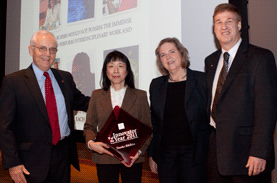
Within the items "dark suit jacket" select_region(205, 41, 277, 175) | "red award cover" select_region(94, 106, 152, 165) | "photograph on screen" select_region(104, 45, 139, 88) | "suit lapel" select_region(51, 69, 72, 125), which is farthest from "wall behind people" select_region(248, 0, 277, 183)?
"suit lapel" select_region(51, 69, 72, 125)

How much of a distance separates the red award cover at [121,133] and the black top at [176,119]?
225 mm

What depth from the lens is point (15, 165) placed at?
160 centimetres

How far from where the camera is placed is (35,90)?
1786mm

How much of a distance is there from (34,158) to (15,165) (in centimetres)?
15

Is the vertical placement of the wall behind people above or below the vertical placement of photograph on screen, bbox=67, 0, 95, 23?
below

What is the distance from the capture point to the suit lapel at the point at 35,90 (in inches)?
69.2

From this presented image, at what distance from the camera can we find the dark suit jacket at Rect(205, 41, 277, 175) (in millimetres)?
1366

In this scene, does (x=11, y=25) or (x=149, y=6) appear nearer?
(x=149, y=6)

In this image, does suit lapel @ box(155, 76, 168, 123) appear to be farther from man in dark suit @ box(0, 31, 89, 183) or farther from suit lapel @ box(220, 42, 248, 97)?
man in dark suit @ box(0, 31, 89, 183)

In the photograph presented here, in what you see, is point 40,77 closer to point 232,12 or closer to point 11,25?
point 232,12

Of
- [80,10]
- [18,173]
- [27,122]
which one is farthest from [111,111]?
[80,10]

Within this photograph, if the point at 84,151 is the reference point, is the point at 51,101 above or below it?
above

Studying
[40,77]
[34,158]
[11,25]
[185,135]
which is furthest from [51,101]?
[11,25]

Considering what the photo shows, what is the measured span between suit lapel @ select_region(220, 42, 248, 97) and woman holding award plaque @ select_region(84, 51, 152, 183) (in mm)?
702
